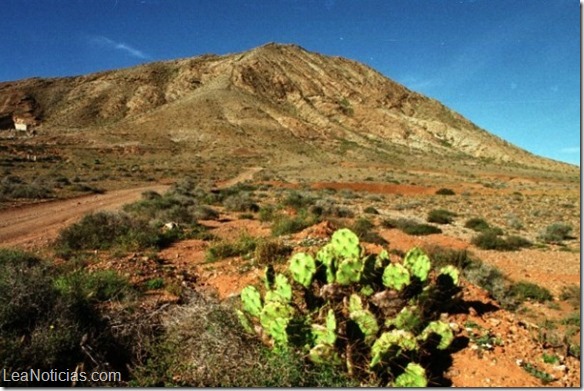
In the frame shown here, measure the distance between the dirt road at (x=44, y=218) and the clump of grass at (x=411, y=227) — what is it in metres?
11.6

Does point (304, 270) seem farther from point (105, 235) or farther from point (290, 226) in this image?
point (105, 235)

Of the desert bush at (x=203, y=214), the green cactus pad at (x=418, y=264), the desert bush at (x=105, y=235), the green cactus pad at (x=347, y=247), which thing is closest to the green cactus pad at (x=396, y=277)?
the green cactus pad at (x=418, y=264)

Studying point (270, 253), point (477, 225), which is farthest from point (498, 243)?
point (270, 253)

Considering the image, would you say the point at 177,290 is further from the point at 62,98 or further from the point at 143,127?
the point at 62,98

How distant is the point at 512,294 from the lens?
9.55 meters

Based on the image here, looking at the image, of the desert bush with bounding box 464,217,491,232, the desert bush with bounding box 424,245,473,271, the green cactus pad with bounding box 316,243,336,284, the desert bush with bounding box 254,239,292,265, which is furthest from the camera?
the desert bush with bounding box 464,217,491,232

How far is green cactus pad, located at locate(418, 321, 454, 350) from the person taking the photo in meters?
4.96

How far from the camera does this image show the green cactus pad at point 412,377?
14.3 ft

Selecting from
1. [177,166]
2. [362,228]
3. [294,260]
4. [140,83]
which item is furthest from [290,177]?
[140,83]

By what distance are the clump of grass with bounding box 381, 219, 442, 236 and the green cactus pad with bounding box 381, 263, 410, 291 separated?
10540mm

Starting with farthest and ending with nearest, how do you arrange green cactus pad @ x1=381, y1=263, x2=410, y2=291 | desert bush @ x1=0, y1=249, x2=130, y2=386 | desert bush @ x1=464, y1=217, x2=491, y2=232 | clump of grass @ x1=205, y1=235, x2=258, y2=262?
1. desert bush @ x1=464, y1=217, x2=491, y2=232
2. clump of grass @ x1=205, y1=235, x2=258, y2=262
3. green cactus pad @ x1=381, y1=263, x2=410, y2=291
4. desert bush @ x1=0, y1=249, x2=130, y2=386

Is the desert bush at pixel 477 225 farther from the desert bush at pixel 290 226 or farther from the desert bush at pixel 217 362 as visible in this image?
the desert bush at pixel 217 362

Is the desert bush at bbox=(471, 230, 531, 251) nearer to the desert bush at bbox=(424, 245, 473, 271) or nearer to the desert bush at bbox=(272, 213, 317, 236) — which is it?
the desert bush at bbox=(424, 245, 473, 271)

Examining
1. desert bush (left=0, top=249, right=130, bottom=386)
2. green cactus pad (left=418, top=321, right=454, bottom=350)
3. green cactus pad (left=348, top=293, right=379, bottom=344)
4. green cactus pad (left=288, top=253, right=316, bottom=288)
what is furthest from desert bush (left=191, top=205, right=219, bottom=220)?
green cactus pad (left=418, top=321, right=454, bottom=350)
